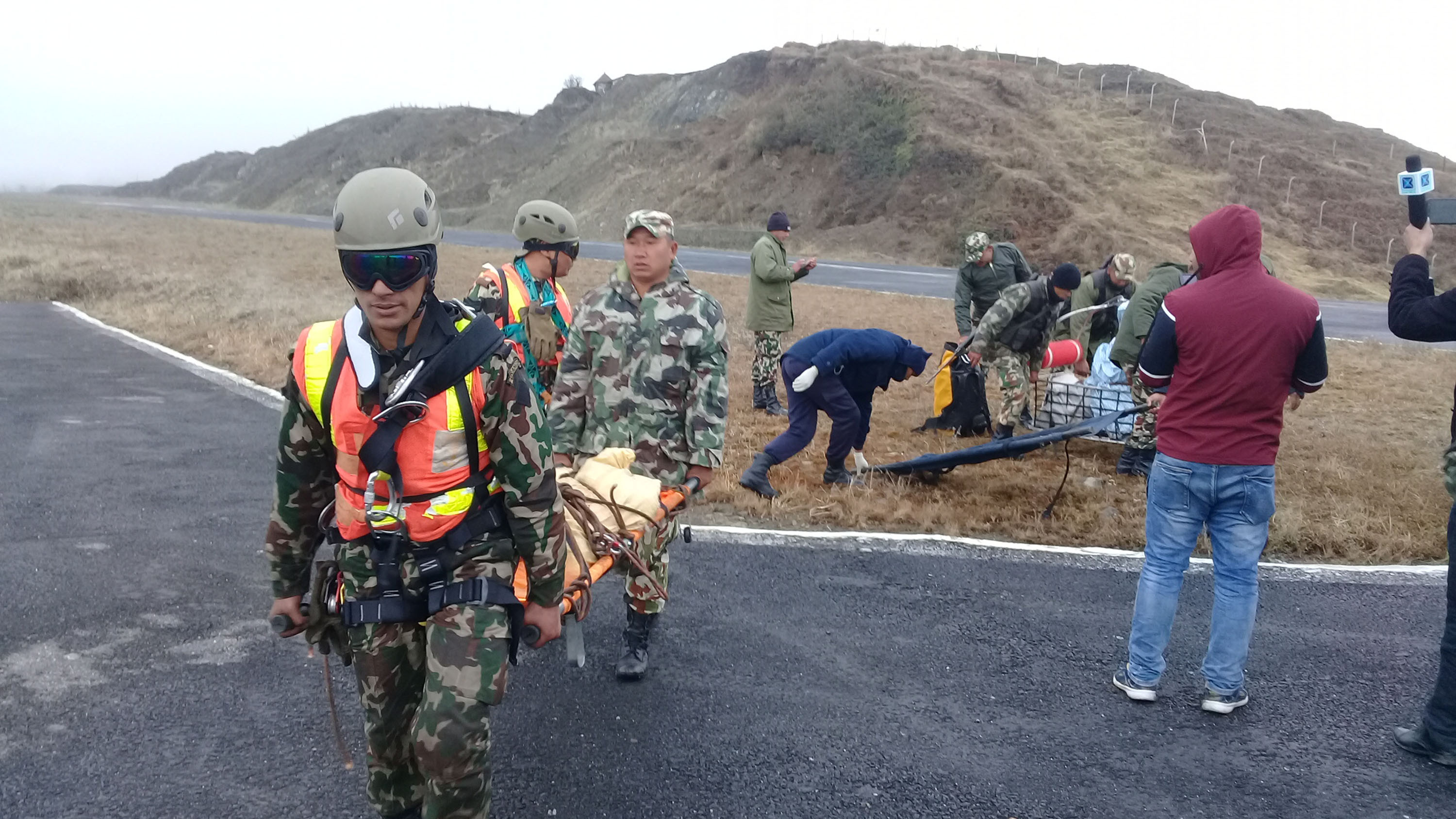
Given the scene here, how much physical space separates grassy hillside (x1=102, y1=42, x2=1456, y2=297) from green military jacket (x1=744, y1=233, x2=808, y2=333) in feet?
76.0

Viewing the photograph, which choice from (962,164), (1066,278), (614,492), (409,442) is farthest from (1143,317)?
(962,164)

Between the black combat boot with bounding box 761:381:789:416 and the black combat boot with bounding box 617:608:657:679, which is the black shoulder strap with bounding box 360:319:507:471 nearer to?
the black combat boot with bounding box 617:608:657:679

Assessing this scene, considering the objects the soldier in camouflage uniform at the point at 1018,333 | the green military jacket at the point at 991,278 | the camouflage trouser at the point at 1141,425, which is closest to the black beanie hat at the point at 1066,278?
the soldier in camouflage uniform at the point at 1018,333

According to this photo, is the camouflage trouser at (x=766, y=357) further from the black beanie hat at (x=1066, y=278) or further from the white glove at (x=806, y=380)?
the white glove at (x=806, y=380)

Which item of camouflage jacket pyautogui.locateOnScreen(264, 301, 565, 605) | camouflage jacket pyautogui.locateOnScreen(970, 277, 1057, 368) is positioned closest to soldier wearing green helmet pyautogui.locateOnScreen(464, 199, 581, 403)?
camouflage jacket pyautogui.locateOnScreen(264, 301, 565, 605)

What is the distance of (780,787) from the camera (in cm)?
365

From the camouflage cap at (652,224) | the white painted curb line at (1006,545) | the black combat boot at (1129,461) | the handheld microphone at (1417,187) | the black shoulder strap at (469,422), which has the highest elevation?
the handheld microphone at (1417,187)

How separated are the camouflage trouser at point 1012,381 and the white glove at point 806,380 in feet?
8.31

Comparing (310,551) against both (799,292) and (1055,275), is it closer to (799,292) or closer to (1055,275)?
(1055,275)

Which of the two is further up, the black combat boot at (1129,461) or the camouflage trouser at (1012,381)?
the camouflage trouser at (1012,381)

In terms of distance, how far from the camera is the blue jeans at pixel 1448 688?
3.87 meters

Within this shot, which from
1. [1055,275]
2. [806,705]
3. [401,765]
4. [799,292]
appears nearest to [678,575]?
[806,705]

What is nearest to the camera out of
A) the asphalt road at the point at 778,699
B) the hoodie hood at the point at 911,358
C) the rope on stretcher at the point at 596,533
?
the rope on stretcher at the point at 596,533

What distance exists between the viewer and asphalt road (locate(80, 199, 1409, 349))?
18250 mm
